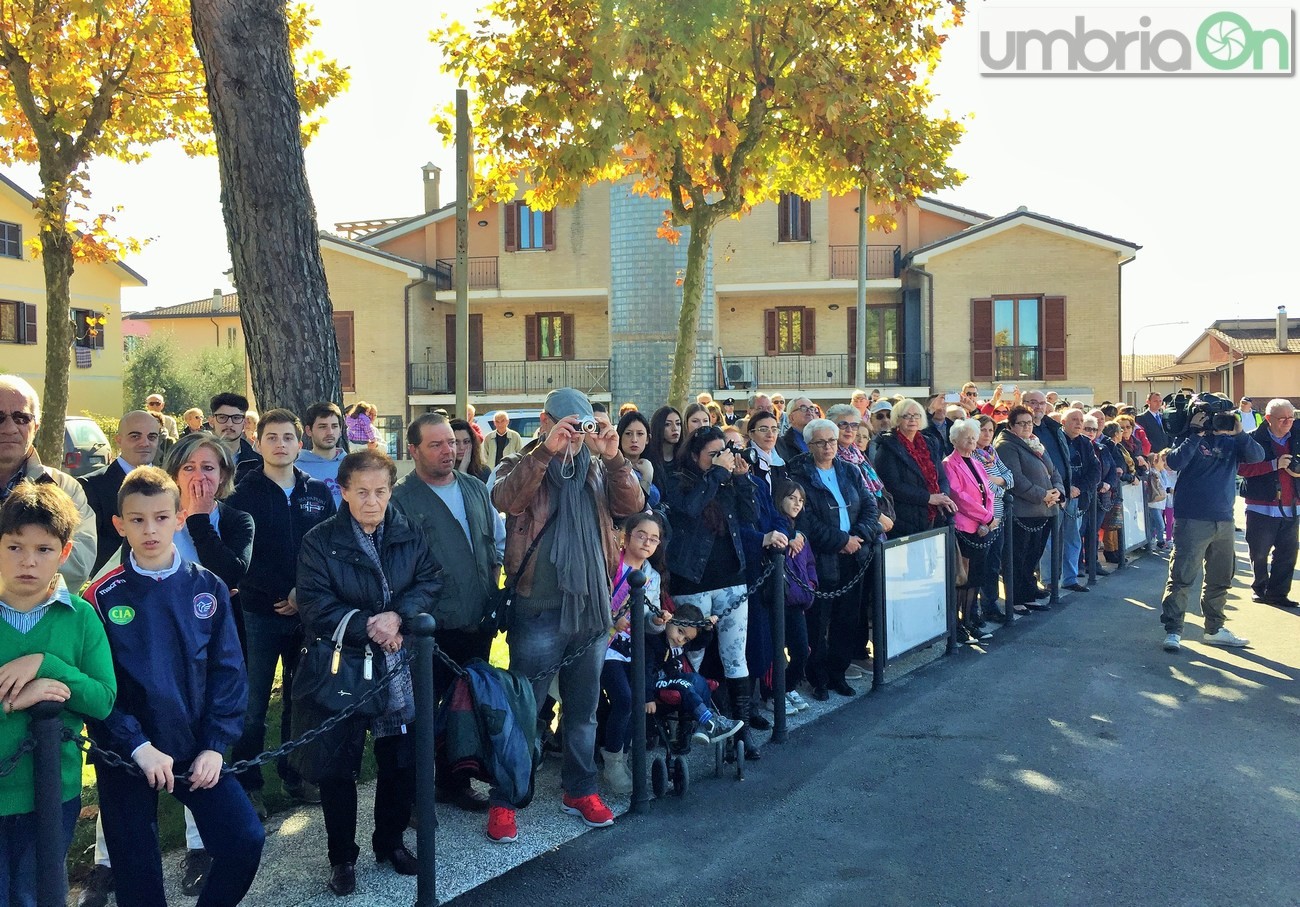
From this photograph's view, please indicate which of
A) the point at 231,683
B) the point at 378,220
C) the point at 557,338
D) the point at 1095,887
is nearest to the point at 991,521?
the point at 1095,887

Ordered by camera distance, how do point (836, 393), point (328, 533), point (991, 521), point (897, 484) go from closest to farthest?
point (328, 533) < point (897, 484) < point (991, 521) < point (836, 393)

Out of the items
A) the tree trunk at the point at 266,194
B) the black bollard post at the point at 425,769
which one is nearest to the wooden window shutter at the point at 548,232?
the tree trunk at the point at 266,194

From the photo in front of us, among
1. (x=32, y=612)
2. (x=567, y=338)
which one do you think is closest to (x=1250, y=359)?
(x=567, y=338)

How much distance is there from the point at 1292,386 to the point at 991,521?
58.1 m

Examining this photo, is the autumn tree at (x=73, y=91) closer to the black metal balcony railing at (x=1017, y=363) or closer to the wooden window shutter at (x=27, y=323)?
the black metal balcony railing at (x=1017, y=363)

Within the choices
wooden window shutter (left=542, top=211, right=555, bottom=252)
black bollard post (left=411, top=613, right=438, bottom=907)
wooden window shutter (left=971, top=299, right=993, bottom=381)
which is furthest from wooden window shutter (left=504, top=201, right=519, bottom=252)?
black bollard post (left=411, top=613, right=438, bottom=907)

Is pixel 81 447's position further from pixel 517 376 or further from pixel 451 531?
pixel 451 531

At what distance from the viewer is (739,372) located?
107 ft

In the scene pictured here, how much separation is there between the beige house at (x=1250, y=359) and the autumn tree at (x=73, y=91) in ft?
177

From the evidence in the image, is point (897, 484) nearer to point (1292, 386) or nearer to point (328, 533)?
point (328, 533)

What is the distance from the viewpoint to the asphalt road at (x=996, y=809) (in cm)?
472

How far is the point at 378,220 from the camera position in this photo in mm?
37250

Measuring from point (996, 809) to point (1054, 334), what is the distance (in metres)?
28.6

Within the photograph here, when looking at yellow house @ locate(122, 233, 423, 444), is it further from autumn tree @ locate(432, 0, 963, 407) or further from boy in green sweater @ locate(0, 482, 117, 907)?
boy in green sweater @ locate(0, 482, 117, 907)
